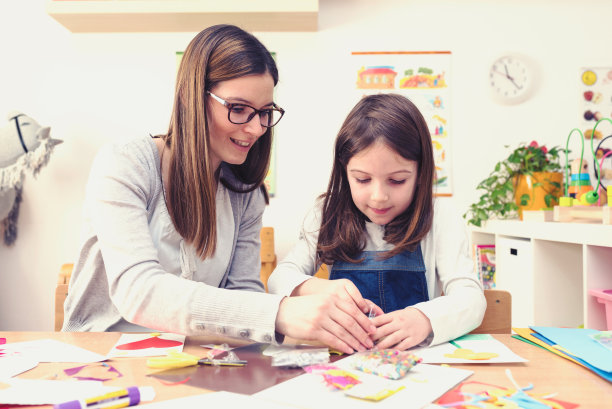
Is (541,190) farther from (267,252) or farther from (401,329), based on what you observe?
(401,329)

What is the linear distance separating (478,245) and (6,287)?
235 cm

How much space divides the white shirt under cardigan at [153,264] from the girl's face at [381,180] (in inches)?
9.5

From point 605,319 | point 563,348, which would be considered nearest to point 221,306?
point 563,348

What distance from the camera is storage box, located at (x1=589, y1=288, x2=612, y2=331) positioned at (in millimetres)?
1512

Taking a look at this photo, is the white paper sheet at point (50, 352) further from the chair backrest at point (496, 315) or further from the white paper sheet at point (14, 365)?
the chair backrest at point (496, 315)

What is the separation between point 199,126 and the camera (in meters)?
0.93

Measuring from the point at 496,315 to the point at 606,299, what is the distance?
78 cm

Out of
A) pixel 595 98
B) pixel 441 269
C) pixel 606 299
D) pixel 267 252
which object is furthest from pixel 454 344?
pixel 595 98

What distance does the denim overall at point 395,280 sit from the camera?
109cm

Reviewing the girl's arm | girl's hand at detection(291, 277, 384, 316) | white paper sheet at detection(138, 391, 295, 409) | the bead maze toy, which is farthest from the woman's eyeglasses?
the bead maze toy

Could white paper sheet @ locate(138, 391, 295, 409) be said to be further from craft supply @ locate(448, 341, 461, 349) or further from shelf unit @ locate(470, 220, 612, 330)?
shelf unit @ locate(470, 220, 612, 330)

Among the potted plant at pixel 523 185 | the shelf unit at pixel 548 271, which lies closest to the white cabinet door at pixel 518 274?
the shelf unit at pixel 548 271

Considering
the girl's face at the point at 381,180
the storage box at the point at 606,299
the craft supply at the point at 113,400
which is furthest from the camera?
the storage box at the point at 606,299

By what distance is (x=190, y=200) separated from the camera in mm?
939
